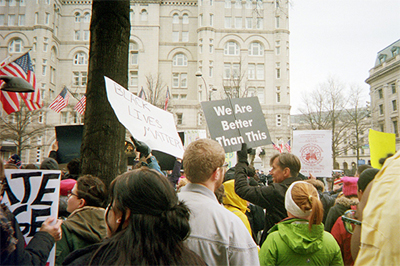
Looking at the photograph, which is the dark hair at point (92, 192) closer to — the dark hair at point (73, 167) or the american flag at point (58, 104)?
the dark hair at point (73, 167)

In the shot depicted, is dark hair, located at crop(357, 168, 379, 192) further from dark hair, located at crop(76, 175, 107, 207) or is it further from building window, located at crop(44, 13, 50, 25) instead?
building window, located at crop(44, 13, 50, 25)

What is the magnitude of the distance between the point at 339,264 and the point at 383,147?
3.39 meters

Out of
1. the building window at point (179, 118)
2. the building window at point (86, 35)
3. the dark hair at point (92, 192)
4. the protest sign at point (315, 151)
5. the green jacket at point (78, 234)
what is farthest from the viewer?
the building window at point (86, 35)

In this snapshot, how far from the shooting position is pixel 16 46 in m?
45.6

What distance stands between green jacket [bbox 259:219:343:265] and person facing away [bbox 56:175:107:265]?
143 centimetres

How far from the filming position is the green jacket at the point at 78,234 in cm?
255

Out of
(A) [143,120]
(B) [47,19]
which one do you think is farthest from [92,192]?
(B) [47,19]

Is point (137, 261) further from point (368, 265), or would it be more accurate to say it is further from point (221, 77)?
point (221, 77)

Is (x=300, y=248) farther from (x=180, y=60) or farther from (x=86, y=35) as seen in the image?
(x=86, y=35)

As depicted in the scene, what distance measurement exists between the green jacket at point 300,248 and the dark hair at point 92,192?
4.97 feet

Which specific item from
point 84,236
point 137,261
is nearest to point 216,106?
point 84,236

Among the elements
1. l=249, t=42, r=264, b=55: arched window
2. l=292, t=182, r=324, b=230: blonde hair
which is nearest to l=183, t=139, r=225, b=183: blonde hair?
l=292, t=182, r=324, b=230: blonde hair

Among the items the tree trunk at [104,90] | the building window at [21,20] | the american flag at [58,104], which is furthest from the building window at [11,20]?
the tree trunk at [104,90]

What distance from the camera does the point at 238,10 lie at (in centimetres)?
4975
